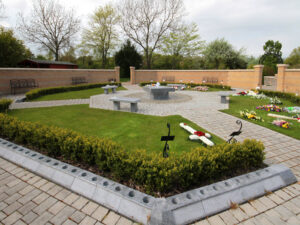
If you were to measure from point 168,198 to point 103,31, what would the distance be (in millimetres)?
41800

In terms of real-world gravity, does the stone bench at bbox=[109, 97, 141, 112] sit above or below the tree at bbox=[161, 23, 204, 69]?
below

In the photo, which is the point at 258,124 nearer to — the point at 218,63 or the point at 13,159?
the point at 13,159

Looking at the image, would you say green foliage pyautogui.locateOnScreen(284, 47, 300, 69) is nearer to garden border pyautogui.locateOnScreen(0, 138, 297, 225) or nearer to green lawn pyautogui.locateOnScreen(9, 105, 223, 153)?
green lawn pyautogui.locateOnScreen(9, 105, 223, 153)

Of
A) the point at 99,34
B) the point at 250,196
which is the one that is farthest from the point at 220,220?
the point at 99,34

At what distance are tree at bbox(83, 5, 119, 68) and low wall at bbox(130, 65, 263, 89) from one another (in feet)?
52.8

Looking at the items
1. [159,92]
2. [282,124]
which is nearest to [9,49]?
[159,92]

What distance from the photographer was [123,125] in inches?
286

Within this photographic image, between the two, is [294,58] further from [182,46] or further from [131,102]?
[131,102]

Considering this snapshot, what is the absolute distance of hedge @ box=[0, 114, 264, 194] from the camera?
10.7 feet

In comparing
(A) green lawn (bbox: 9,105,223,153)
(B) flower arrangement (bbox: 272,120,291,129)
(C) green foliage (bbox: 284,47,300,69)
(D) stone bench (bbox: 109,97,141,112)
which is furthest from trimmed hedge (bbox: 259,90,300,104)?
(C) green foliage (bbox: 284,47,300,69)

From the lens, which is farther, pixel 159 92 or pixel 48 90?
pixel 48 90

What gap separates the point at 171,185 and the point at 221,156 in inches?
48.4

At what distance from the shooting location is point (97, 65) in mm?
42438

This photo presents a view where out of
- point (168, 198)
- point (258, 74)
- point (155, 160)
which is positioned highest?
point (258, 74)
